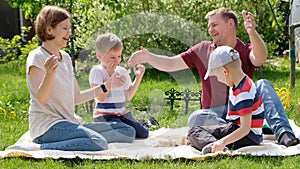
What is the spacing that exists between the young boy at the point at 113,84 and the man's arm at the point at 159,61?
8cm

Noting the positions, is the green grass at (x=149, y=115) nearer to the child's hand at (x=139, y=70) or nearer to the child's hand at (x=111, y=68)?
the child's hand at (x=139, y=70)

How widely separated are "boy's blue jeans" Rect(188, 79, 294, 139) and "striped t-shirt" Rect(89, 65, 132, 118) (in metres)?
0.54

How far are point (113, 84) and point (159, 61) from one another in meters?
0.44

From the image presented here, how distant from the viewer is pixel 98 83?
3.94 meters

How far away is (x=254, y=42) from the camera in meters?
3.87

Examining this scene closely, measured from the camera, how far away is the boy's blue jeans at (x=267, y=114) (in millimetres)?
3846

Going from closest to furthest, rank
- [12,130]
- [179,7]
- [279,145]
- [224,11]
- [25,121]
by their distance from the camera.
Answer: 1. [279,145]
2. [224,11]
3. [12,130]
4. [25,121]
5. [179,7]

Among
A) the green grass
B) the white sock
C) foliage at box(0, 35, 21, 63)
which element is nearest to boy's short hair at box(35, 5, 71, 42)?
the green grass

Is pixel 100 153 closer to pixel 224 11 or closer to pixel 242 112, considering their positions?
pixel 242 112

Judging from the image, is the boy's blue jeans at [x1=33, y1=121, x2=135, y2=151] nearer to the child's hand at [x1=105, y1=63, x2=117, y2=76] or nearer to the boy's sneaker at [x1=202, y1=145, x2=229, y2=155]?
the child's hand at [x1=105, y1=63, x2=117, y2=76]

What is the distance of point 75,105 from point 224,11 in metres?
1.31

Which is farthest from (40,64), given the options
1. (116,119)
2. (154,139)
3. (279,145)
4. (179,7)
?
(179,7)

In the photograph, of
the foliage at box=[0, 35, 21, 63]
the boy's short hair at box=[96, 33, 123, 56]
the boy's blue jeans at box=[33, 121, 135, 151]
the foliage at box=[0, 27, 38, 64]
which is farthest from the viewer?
the foliage at box=[0, 35, 21, 63]

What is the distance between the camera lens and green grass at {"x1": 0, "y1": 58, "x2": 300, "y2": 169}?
330 centimetres
